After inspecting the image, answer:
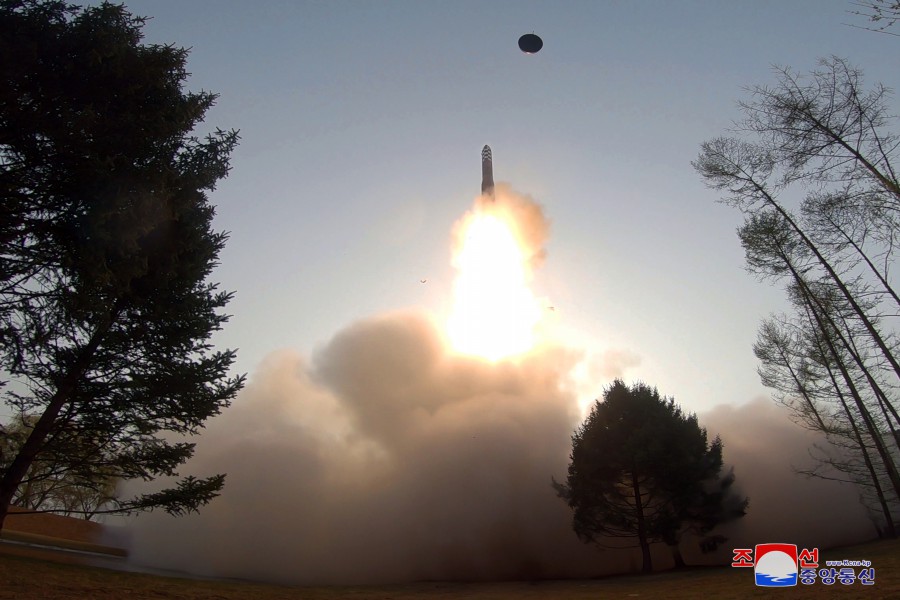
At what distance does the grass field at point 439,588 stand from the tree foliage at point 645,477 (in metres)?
2.78

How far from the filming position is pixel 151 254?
44.5ft

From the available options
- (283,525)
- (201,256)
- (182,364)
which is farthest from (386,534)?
(201,256)

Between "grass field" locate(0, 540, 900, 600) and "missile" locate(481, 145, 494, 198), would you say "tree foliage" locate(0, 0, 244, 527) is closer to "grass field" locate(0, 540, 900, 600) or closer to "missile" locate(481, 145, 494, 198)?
"grass field" locate(0, 540, 900, 600)

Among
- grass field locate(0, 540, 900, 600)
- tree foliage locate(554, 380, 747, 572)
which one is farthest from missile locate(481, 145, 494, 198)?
grass field locate(0, 540, 900, 600)

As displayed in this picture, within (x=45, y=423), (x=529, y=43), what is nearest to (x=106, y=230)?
(x=45, y=423)

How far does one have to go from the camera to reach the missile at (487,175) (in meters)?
44.0

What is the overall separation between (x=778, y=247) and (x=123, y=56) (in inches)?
862

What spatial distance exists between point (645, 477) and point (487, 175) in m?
26.6

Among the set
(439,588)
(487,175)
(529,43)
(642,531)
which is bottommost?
(439,588)

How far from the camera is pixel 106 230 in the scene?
10.6 metres

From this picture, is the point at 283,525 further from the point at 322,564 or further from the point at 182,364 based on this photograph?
the point at 182,364

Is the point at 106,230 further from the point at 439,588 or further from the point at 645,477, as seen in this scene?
the point at 645,477

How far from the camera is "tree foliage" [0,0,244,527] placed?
35.2 ft

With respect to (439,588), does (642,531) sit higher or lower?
higher
